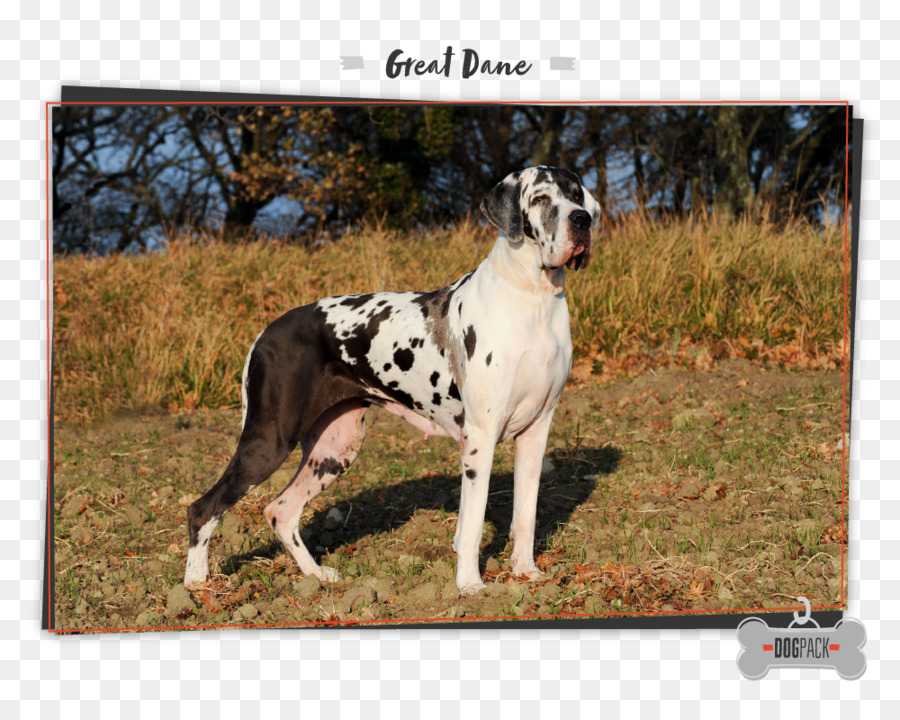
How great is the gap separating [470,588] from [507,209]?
2050 mm

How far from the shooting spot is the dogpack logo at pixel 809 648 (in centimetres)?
382

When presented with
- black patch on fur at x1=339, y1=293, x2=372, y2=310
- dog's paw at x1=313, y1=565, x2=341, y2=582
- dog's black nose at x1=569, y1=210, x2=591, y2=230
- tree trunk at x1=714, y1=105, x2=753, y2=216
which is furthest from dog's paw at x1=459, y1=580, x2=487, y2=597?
tree trunk at x1=714, y1=105, x2=753, y2=216

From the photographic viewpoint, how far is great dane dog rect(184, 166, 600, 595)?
4.64 metres

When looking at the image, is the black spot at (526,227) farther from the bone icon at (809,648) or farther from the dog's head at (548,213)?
the bone icon at (809,648)

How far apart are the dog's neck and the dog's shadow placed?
1.87m

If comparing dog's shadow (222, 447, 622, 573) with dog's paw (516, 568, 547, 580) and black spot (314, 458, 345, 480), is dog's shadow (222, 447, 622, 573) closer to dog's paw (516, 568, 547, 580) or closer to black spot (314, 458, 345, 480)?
dog's paw (516, 568, 547, 580)

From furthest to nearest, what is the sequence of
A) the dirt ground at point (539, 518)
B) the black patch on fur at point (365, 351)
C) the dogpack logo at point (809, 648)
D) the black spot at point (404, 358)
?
the black patch on fur at point (365, 351) → the black spot at point (404, 358) → the dirt ground at point (539, 518) → the dogpack logo at point (809, 648)

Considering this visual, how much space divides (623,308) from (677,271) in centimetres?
94

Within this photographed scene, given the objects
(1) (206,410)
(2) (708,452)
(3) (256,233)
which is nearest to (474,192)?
(3) (256,233)

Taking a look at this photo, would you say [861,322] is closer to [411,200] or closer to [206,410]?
[206,410]

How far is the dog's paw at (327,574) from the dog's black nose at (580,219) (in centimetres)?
261

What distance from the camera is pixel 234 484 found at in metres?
5.15

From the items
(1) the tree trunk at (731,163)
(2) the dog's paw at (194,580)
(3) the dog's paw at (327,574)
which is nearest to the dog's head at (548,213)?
(3) the dog's paw at (327,574)

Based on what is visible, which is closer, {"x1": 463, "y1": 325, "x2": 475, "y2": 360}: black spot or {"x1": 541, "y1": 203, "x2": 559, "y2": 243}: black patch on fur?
{"x1": 541, "y1": 203, "x2": 559, "y2": 243}: black patch on fur
